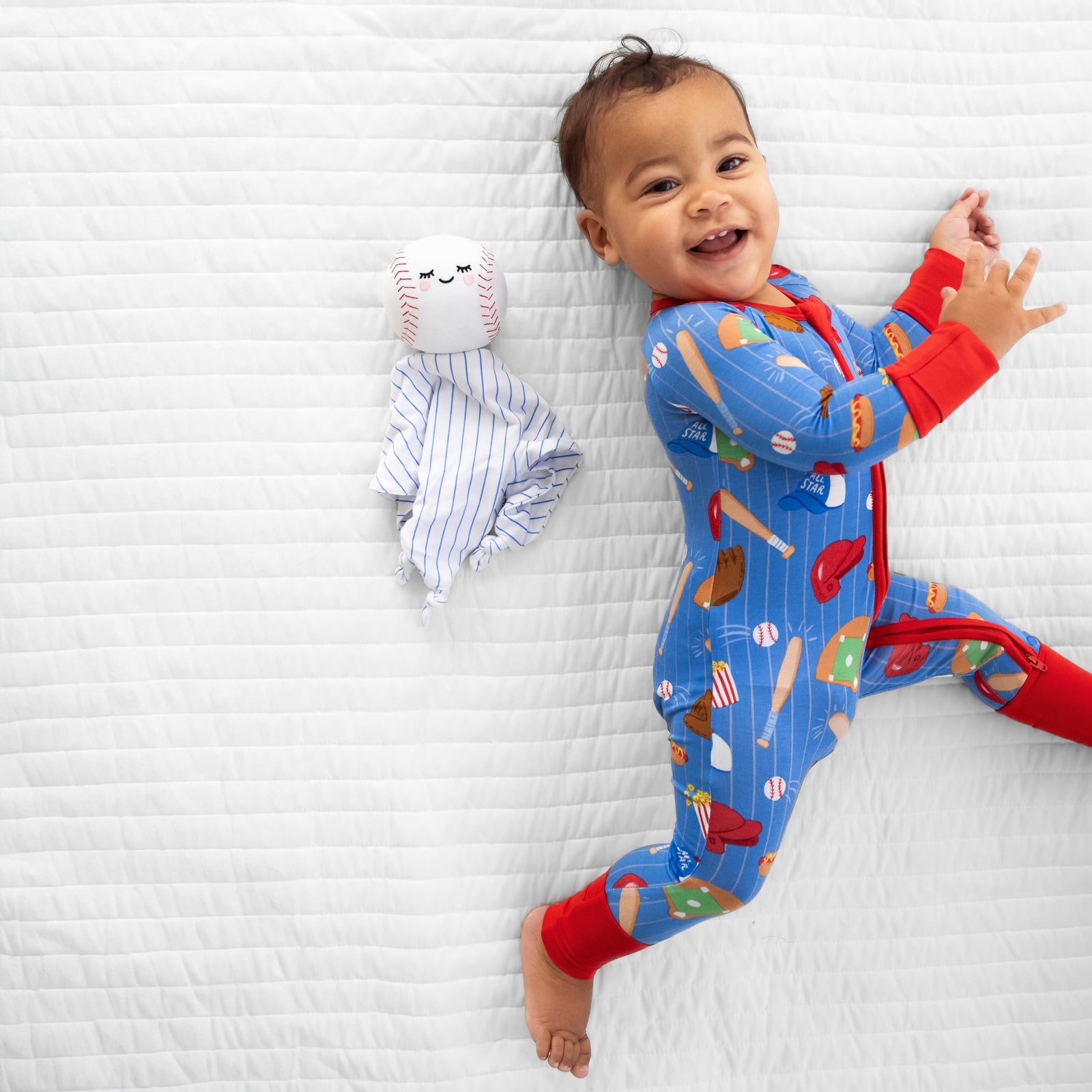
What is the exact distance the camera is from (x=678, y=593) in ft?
3.10

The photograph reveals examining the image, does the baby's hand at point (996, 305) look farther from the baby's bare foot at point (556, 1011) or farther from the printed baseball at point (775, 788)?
the baby's bare foot at point (556, 1011)

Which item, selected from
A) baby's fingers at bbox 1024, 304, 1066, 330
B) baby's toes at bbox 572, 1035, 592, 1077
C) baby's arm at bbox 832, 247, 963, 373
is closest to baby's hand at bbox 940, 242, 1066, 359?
baby's fingers at bbox 1024, 304, 1066, 330

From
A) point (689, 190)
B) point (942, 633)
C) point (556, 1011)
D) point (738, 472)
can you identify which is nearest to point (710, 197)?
point (689, 190)

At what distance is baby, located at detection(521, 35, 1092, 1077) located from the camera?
831 millimetres

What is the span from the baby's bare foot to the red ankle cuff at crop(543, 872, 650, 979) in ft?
0.05

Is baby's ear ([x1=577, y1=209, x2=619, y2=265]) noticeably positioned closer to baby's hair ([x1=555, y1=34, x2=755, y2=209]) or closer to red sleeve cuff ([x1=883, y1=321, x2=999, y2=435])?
baby's hair ([x1=555, y1=34, x2=755, y2=209])

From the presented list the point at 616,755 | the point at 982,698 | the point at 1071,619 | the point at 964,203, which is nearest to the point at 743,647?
the point at 616,755

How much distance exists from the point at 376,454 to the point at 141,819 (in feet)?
1.56

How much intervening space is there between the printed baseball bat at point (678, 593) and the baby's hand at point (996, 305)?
339mm

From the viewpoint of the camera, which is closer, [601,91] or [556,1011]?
[601,91]

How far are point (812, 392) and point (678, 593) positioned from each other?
0.24m

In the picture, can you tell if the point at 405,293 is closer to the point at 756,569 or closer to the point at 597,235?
the point at 597,235

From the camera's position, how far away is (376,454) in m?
1.01

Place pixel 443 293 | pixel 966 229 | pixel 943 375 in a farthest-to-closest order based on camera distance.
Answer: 1. pixel 966 229
2. pixel 443 293
3. pixel 943 375
